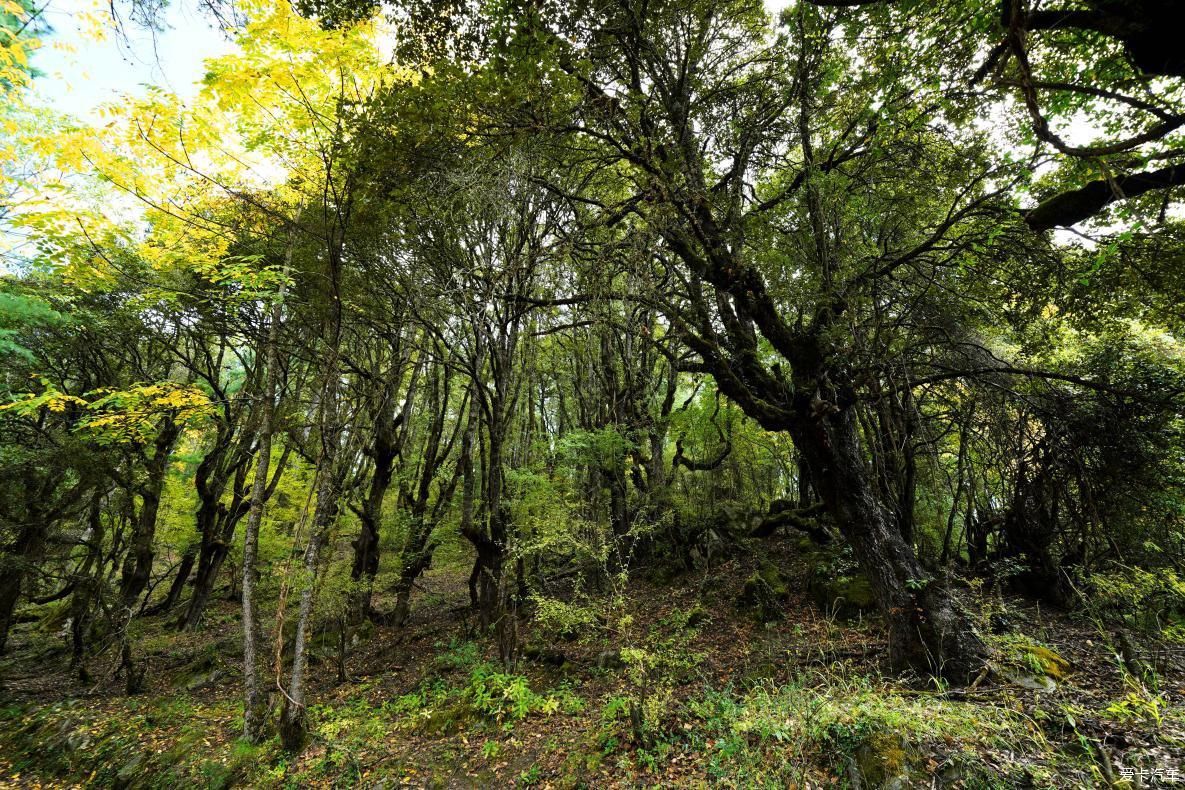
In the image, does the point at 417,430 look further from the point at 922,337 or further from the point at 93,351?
the point at 922,337

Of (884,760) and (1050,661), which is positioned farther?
(1050,661)

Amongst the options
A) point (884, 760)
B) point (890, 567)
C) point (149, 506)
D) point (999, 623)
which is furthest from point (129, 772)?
point (999, 623)

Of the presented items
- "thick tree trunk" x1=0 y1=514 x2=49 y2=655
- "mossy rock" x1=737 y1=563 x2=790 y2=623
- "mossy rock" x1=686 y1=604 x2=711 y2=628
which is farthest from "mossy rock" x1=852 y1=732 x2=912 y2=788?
"thick tree trunk" x1=0 y1=514 x2=49 y2=655

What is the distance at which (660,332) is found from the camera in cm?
1484

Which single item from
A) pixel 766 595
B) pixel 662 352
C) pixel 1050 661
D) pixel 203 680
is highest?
pixel 662 352

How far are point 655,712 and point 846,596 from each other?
14.5 feet

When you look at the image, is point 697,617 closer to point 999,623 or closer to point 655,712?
point 655,712

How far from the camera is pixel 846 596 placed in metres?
7.53

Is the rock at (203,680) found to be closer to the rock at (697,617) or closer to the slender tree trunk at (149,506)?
the slender tree trunk at (149,506)

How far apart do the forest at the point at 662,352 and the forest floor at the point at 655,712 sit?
0.05 meters

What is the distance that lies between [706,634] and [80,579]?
487 inches

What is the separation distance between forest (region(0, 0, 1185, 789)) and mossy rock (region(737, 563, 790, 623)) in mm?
106

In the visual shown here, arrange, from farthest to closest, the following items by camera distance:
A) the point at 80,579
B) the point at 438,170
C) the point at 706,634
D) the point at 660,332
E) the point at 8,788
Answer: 1. the point at 660,332
2. the point at 80,579
3. the point at 706,634
4. the point at 8,788
5. the point at 438,170

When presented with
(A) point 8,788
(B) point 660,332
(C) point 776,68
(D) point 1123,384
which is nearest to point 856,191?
(C) point 776,68
